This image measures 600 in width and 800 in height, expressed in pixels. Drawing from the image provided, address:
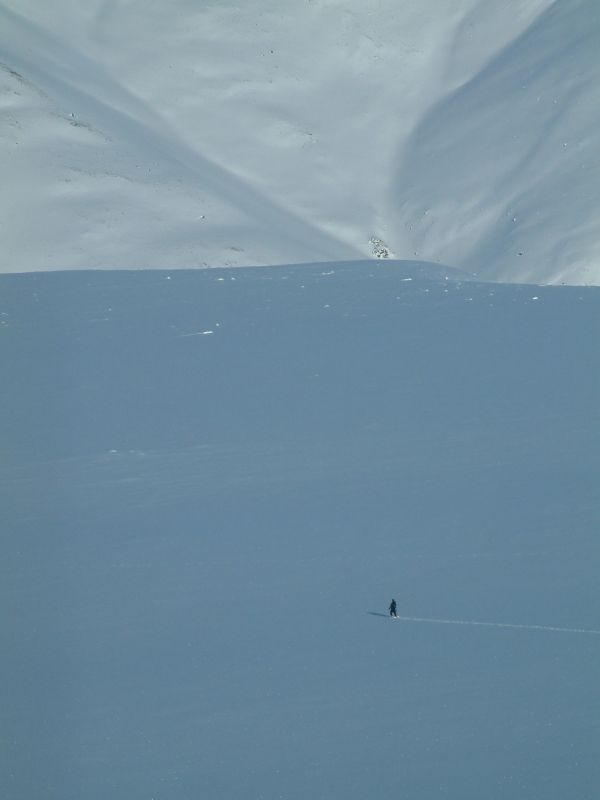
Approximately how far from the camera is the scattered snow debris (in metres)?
10.2

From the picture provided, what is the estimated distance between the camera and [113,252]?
32.5ft

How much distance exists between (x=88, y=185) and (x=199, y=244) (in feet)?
3.80

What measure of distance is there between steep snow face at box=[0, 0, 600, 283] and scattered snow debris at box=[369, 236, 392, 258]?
0.05ft

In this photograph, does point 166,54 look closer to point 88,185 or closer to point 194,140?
point 194,140

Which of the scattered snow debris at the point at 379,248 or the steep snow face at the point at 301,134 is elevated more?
the steep snow face at the point at 301,134

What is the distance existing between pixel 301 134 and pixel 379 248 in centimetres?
170

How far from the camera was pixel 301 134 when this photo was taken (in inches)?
439

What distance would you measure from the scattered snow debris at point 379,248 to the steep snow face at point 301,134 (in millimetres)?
16

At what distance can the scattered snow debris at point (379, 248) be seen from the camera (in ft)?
33.4

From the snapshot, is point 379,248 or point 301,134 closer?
point 379,248

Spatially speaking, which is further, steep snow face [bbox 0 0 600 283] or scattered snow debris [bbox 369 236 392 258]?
scattered snow debris [bbox 369 236 392 258]

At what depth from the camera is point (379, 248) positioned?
10250 millimetres

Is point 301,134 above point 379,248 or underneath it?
above

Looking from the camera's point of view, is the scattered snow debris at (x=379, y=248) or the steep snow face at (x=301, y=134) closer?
the steep snow face at (x=301, y=134)
